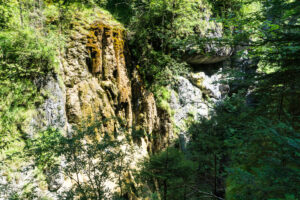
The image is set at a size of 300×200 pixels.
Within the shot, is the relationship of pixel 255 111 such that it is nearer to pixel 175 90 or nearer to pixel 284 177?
pixel 284 177

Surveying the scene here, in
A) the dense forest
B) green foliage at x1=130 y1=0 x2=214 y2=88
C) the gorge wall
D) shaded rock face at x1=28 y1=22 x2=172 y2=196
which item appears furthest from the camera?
green foliage at x1=130 y1=0 x2=214 y2=88

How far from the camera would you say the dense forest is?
3170 millimetres

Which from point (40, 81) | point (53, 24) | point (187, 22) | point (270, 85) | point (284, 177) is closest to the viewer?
point (284, 177)

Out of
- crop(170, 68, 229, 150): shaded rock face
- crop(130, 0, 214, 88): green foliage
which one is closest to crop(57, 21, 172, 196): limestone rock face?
crop(130, 0, 214, 88): green foliage

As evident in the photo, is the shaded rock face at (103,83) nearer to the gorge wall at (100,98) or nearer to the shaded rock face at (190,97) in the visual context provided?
the gorge wall at (100,98)

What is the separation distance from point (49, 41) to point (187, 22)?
7.89 m

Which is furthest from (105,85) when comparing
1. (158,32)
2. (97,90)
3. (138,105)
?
(158,32)

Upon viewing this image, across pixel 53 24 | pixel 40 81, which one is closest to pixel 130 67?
pixel 53 24

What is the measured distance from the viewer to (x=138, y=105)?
983 centimetres

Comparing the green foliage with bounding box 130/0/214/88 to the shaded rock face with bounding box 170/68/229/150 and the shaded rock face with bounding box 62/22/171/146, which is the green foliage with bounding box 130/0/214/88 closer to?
the shaded rock face with bounding box 62/22/171/146

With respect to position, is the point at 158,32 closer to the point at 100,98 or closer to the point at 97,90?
the point at 97,90

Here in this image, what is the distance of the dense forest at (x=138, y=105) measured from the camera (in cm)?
317

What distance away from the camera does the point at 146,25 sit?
34.5ft

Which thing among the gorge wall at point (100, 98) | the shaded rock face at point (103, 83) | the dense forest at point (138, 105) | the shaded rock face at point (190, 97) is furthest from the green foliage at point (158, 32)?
the shaded rock face at point (190, 97)
